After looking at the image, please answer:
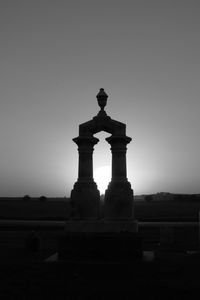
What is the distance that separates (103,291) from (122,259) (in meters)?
4.75

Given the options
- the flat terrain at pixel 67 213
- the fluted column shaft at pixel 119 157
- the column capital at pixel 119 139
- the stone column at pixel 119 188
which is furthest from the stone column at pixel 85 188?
the flat terrain at pixel 67 213

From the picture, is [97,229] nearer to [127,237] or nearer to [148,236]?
[127,237]

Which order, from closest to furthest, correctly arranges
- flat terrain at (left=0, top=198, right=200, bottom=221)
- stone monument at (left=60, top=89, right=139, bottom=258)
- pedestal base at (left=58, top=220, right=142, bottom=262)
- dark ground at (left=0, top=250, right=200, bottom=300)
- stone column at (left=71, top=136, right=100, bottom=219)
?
dark ground at (left=0, top=250, right=200, bottom=300) < pedestal base at (left=58, top=220, right=142, bottom=262) < stone monument at (left=60, top=89, right=139, bottom=258) < stone column at (left=71, top=136, right=100, bottom=219) < flat terrain at (left=0, top=198, right=200, bottom=221)

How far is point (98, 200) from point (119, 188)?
0.97 metres

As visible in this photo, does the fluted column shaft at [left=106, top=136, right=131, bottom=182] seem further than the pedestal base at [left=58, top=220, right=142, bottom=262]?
Yes

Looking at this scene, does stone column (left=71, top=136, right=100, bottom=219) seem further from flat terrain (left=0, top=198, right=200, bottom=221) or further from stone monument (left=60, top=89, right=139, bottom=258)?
flat terrain (left=0, top=198, right=200, bottom=221)

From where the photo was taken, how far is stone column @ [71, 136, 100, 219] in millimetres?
16922

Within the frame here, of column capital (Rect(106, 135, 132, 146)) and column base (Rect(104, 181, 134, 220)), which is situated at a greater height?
column capital (Rect(106, 135, 132, 146))

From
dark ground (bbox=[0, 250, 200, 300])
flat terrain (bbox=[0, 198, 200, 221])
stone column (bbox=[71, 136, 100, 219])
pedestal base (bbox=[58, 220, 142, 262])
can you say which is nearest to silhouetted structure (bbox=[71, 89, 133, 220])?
stone column (bbox=[71, 136, 100, 219])

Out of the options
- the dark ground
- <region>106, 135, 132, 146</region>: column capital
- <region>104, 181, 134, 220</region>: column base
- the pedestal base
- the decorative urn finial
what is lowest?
the dark ground

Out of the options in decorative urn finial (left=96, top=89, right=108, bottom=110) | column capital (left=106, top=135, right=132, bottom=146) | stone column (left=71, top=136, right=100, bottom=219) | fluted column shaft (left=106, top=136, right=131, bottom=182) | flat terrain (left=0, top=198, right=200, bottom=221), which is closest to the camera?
stone column (left=71, top=136, right=100, bottom=219)

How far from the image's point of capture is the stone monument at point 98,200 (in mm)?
16188

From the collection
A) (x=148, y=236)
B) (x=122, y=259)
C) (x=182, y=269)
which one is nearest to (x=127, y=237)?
(x=122, y=259)

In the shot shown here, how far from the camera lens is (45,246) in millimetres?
21891
